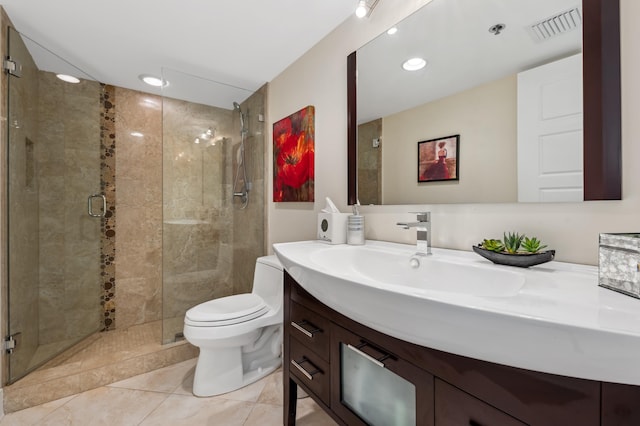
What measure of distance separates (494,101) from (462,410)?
955 millimetres

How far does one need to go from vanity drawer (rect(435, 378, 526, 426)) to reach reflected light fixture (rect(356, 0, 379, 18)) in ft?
4.77

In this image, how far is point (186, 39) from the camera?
1847mm

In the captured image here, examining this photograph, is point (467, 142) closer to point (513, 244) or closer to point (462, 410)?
point (513, 244)

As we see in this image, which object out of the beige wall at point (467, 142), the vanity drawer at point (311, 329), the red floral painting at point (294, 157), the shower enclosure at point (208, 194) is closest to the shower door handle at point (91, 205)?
the shower enclosure at point (208, 194)

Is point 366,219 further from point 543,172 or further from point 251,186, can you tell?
point 251,186

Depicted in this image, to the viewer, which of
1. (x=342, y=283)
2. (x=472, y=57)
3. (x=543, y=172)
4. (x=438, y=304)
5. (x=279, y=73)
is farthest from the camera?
(x=279, y=73)

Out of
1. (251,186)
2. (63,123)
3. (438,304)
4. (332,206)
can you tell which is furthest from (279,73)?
(438,304)

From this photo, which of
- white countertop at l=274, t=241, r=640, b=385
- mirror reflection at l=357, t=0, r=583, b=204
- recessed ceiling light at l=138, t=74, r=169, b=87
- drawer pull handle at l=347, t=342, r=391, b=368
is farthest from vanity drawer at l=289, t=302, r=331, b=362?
recessed ceiling light at l=138, t=74, r=169, b=87

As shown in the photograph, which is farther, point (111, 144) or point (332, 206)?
point (111, 144)

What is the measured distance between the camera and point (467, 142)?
1.09m

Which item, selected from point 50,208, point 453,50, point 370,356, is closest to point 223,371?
point 370,356

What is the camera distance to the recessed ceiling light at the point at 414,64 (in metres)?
1.26

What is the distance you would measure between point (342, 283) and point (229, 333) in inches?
49.0

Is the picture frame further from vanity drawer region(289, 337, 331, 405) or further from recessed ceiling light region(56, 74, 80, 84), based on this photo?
recessed ceiling light region(56, 74, 80, 84)
